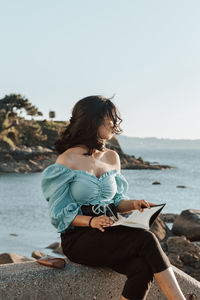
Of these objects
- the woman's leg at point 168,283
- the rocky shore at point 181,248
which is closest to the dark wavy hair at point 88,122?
the woman's leg at point 168,283

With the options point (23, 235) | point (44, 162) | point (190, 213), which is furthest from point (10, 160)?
point (190, 213)

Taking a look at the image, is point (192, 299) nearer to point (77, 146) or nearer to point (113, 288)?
point (113, 288)

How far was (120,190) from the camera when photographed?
11.1 feet

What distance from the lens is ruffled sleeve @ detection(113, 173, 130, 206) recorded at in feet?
10.8

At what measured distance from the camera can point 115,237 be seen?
113 inches

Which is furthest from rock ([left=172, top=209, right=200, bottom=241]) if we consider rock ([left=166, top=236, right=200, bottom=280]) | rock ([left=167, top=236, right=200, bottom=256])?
rock ([left=166, top=236, right=200, bottom=280])

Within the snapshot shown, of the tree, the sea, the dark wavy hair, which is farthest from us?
the tree

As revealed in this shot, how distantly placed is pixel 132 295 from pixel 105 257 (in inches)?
11.5

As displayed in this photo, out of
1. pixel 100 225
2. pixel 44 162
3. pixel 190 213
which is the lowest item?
pixel 44 162

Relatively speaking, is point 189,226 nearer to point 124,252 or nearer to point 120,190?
point 120,190

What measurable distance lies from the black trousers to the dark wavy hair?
59 centimetres

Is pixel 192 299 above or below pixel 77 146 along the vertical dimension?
below

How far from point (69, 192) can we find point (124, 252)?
0.54m

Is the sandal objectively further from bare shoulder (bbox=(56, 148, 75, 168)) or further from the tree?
the tree
